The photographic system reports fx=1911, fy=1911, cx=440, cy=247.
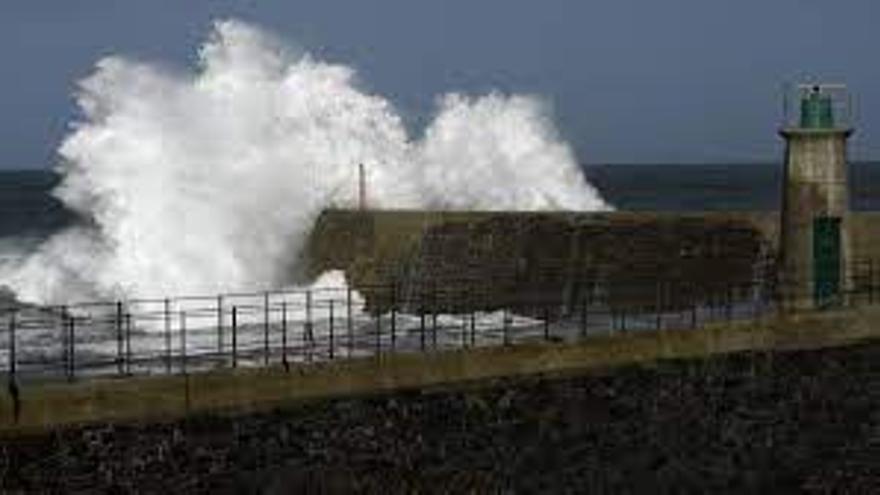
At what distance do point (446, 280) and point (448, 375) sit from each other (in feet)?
36.6

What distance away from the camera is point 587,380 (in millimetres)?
16797

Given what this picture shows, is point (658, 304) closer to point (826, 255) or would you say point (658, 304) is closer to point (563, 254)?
point (826, 255)

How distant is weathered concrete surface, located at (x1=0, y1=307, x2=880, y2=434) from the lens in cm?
1438

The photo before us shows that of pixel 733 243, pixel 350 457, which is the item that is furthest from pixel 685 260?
pixel 350 457

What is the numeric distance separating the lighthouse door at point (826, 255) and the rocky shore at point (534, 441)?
242cm

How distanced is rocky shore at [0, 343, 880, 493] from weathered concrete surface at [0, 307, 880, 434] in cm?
16

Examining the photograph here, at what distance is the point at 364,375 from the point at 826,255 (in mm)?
7233

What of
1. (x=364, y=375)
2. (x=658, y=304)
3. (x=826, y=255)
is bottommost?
(x=364, y=375)

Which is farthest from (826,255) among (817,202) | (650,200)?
(650,200)

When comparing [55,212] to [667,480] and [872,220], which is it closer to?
[872,220]

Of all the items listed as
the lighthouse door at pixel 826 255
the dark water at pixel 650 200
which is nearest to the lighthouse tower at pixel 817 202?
the lighthouse door at pixel 826 255

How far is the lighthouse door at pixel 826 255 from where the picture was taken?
20859 mm

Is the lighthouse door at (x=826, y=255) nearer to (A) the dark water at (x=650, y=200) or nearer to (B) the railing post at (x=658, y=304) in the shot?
(B) the railing post at (x=658, y=304)

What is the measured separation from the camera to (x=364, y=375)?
15.7 meters
